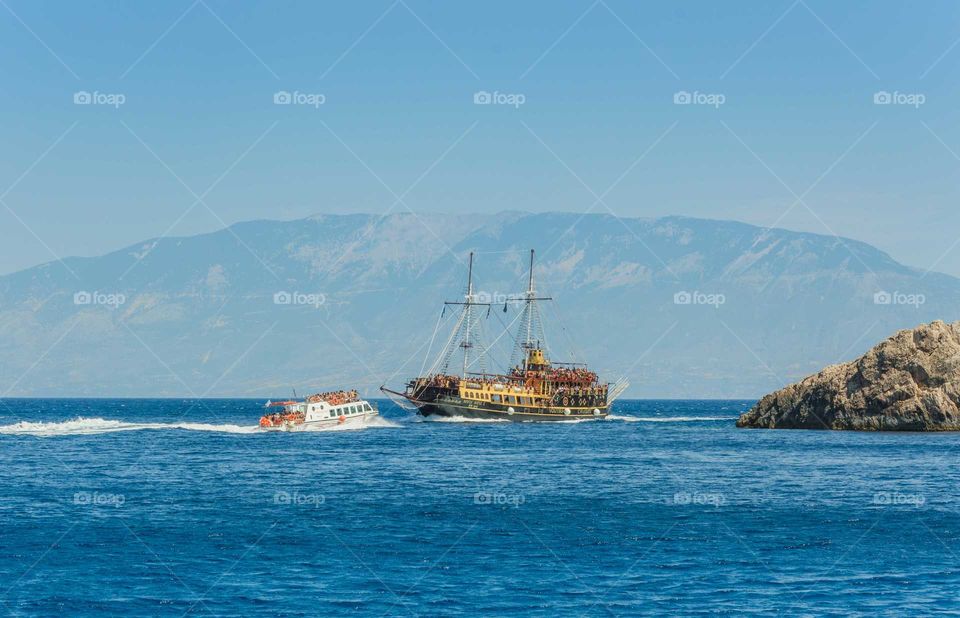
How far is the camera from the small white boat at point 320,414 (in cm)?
13162

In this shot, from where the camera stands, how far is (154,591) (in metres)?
41.3

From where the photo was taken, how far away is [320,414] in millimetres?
134500

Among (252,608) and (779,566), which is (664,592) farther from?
(252,608)

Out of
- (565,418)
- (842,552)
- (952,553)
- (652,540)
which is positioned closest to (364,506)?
(652,540)

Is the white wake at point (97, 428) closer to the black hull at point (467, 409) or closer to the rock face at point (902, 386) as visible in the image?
the black hull at point (467, 409)

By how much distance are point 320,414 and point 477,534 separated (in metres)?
83.8

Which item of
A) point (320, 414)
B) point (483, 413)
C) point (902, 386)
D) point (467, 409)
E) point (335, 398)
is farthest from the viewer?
point (483, 413)

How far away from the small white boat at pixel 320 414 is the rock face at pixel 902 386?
182ft

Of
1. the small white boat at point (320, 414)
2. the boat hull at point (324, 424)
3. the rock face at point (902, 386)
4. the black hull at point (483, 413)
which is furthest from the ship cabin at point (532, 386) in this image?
the rock face at point (902, 386)

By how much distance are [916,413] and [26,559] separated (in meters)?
100

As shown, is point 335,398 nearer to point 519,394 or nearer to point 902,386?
point 519,394

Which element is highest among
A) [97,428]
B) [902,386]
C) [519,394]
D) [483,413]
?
[902,386]

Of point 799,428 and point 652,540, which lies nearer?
point 652,540

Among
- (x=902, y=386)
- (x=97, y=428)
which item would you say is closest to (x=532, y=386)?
(x=902, y=386)
